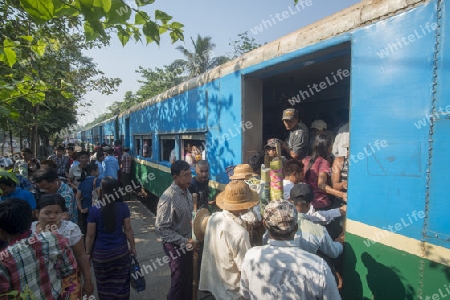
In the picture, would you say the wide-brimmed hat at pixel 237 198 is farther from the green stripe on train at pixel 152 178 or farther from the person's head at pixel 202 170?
the green stripe on train at pixel 152 178

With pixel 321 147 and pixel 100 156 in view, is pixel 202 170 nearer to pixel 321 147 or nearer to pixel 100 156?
pixel 321 147

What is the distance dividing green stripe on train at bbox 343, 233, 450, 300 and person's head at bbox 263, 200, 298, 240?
34.3 inches

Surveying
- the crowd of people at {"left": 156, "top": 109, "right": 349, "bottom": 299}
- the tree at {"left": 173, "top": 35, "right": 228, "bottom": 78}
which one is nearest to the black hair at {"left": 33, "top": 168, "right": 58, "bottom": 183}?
the crowd of people at {"left": 156, "top": 109, "right": 349, "bottom": 299}

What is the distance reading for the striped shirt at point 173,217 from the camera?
2.56 metres

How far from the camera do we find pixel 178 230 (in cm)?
269

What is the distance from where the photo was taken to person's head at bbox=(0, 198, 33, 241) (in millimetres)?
1728

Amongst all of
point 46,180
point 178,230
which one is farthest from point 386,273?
point 46,180

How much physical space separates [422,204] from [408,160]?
30 centimetres

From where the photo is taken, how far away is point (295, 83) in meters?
4.88

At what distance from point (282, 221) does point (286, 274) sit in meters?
0.29

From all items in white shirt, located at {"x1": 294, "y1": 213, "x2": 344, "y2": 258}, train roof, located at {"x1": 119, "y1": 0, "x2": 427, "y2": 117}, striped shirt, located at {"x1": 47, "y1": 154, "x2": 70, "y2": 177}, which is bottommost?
white shirt, located at {"x1": 294, "y1": 213, "x2": 344, "y2": 258}

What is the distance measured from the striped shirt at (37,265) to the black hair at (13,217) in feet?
0.25

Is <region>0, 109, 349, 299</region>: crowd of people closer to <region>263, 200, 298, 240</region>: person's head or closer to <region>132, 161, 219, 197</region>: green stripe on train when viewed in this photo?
<region>263, 200, 298, 240</region>: person's head

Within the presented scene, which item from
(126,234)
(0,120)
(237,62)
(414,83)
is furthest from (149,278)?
(414,83)
